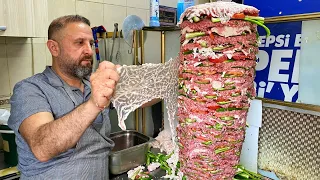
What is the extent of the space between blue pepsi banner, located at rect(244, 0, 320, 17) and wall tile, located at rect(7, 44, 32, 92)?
4.42ft

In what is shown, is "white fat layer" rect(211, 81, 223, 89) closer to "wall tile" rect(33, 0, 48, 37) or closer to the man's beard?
the man's beard

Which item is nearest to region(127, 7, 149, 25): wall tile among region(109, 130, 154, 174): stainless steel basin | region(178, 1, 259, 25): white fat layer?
region(109, 130, 154, 174): stainless steel basin

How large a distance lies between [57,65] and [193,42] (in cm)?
78

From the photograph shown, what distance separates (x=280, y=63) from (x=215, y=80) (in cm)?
39

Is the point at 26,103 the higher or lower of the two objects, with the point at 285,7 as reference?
lower

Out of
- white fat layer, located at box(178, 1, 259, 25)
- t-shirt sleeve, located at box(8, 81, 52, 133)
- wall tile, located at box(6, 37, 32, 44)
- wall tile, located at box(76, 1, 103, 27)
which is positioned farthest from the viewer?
wall tile, located at box(76, 1, 103, 27)

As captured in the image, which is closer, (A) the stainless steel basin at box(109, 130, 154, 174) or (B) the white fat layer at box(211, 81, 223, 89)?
(B) the white fat layer at box(211, 81, 223, 89)

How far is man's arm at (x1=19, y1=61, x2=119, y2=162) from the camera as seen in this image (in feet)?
2.20

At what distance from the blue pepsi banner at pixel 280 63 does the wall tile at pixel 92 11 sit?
1.28 meters

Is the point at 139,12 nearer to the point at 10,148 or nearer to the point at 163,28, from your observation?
the point at 163,28

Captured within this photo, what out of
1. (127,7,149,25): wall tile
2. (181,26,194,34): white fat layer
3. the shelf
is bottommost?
(181,26,194,34): white fat layer

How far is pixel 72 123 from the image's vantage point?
2.41 feet

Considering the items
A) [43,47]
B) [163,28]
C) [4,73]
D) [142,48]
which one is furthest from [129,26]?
[4,73]

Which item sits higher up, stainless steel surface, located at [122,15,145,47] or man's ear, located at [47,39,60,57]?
stainless steel surface, located at [122,15,145,47]
